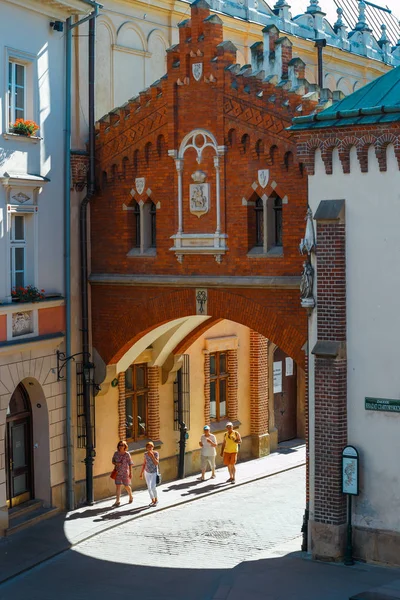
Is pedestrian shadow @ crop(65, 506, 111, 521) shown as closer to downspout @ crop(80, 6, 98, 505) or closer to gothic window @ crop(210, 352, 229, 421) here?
downspout @ crop(80, 6, 98, 505)

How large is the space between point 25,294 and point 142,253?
271 cm

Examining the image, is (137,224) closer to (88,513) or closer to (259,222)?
(259,222)

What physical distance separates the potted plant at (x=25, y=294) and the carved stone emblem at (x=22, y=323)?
28 cm

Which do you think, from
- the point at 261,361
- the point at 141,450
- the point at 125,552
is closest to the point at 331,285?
the point at 125,552

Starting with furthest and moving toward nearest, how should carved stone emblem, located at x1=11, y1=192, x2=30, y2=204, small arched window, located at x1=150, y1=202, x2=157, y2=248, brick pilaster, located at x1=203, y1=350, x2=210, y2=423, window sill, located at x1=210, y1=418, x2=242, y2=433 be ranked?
1. window sill, located at x1=210, y1=418, x2=242, y2=433
2. brick pilaster, located at x1=203, y1=350, x2=210, y2=423
3. small arched window, located at x1=150, y1=202, x2=157, y2=248
4. carved stone emblem, located at x1=11, y1=192, x2=30, y2=204

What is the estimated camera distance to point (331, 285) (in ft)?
60.1

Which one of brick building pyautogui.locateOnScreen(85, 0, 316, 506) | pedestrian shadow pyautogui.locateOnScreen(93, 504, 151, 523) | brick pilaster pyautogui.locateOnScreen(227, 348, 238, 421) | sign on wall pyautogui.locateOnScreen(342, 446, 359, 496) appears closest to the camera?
sign on wall pyautogui.locateOnScreen(342, 446, 359, 496)

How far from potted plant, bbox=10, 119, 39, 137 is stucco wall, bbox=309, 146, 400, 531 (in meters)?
6.18

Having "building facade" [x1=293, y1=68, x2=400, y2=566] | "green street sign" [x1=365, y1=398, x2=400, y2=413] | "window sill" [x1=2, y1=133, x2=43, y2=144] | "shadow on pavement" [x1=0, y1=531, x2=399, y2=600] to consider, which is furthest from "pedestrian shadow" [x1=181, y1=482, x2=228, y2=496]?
"window sill" [x1=2, y1=133, x2=43, y2=144]

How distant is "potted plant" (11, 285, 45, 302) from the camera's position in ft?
69.0

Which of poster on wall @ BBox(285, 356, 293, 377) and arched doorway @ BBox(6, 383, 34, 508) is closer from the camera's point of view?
arched doorway @ BBox(6, 383, 34, 508)

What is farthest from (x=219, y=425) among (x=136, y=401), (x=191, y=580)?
(x=191, y=580)

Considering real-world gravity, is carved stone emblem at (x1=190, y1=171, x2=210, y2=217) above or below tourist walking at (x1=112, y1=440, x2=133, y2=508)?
above

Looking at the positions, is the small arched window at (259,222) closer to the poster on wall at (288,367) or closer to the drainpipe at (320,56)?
the poster on wall at (288,367)
